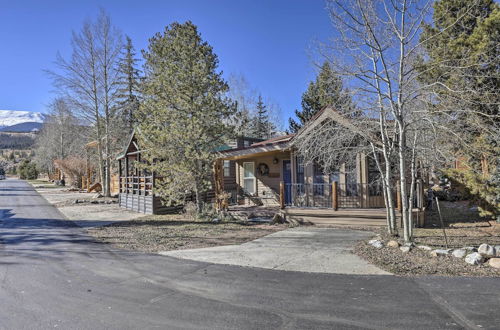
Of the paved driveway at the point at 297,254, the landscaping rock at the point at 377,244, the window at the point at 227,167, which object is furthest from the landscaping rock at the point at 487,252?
the window at the point at 227,167

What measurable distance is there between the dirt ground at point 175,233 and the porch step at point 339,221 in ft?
2.61

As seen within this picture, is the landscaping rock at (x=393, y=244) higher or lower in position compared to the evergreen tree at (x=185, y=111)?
lower

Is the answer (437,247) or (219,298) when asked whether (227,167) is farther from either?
(219,298)

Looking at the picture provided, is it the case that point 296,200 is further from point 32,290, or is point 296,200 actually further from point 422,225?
point 32,290

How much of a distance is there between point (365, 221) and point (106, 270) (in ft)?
25.1

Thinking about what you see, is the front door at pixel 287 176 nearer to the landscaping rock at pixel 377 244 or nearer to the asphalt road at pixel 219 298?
the landscaping rock at pixel 377 244

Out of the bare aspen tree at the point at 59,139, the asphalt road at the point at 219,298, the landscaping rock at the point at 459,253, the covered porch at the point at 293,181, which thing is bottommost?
the asphalt road at the point at 219,298

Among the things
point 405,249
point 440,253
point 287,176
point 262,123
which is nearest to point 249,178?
point 287,176

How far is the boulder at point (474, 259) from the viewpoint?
236 inches

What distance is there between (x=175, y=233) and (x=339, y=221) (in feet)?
17.1

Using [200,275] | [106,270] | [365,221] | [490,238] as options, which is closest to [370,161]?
[365,221]

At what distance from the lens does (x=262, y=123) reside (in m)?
37.8

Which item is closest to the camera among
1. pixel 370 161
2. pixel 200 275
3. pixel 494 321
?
pixel 494 321

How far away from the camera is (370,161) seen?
12.1 m
